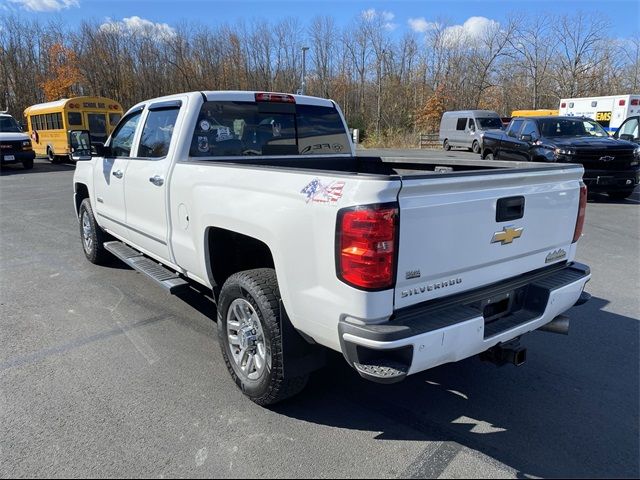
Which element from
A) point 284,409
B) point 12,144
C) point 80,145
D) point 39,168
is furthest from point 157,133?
point 39,168

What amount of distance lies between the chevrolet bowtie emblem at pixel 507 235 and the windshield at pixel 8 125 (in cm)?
2224

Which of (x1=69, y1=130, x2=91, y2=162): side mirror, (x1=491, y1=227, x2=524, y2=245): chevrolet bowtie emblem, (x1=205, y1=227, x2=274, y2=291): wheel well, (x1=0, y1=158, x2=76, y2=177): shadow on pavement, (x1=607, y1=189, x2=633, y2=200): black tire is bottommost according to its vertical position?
(x1=607, y1=189, x2=633, y2=200): black tire

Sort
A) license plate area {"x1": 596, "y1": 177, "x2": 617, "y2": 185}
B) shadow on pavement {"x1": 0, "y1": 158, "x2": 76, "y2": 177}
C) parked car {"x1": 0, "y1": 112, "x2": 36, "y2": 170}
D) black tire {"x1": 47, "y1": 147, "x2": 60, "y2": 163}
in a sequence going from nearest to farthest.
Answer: license plate area {"x1": 596, "y1": 177, "x2": 617, "y2": 185} → parked car {"x1": 0, "y1": 112, "x2": 36, "y2": 170} → shadow on pavement {"x1": 0, "y1": 158, "x2": 76, "y2": 177} → black tire {"x1": 47, "y1": 147, "x2": 60, "y2": 163}

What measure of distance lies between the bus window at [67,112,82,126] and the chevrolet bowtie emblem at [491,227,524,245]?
22.7 meters

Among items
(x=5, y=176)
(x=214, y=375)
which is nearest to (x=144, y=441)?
(x=214, y=375)

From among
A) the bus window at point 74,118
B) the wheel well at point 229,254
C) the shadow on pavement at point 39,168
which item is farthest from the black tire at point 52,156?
the wheel well at point 229,254

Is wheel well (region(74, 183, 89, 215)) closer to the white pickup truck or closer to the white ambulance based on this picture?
the white pickup truck

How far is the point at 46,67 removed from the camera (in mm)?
39094

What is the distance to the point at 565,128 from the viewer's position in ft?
39.9

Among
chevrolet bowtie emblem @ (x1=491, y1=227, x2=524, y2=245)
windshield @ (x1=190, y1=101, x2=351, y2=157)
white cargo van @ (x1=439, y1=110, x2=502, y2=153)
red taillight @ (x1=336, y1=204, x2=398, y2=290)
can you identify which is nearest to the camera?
red taillight @ (x1=336, y1=204, x2=398, y2=290)

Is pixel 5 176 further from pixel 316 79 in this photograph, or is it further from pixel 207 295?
pixel 316 79

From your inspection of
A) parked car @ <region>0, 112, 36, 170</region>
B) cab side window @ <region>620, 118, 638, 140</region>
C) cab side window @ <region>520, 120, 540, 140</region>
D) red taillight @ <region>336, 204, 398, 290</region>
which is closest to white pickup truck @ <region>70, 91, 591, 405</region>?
red taillight @ <region>336, 204, 398, 290</region>

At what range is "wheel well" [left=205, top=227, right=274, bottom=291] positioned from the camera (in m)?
3.42

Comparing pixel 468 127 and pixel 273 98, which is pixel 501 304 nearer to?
pixel 273 98
